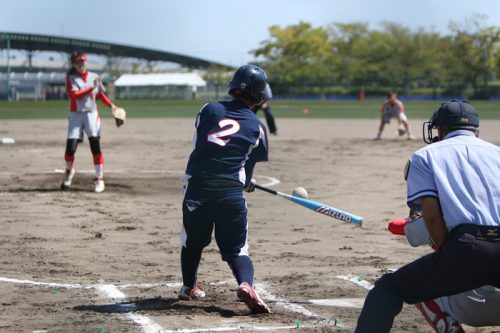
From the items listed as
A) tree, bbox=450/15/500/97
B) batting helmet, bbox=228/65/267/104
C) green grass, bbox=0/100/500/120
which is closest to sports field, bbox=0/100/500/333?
batting helmet, bbox=228/65/267/104

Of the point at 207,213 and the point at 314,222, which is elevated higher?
the point at 207,213

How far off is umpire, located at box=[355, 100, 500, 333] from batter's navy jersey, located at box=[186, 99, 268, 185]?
2.14 meters

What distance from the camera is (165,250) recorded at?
8.97 meters

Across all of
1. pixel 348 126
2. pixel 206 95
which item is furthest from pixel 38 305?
pixel 206 95

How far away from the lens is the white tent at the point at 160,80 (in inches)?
3590

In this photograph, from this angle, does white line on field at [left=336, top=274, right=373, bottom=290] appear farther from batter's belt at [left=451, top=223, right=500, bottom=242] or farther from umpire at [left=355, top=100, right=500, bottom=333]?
batter's belt at [left=451, top=223, right=500, bottom=242]

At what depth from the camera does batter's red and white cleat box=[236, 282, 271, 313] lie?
20.0 ft

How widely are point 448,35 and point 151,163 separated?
65835mm

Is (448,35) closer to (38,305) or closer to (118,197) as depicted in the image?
(118,197)

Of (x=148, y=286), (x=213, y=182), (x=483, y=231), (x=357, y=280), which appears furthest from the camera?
(x=357, y=280)

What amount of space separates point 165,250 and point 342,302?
9.21 ft

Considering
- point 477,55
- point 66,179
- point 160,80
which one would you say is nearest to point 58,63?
point 160,80

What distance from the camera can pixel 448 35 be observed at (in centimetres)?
7906

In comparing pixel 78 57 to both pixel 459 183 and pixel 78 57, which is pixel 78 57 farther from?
pixel 459 183
